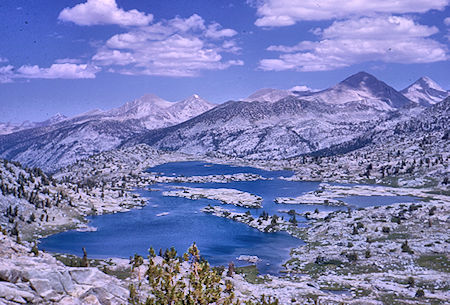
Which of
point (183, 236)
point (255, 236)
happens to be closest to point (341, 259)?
point (255, 236)

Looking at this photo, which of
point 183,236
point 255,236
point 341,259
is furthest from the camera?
point 183,236

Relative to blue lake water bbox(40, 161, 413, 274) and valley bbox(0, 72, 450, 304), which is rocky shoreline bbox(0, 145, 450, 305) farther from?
blue lake water bbox(40, 161, 413, 274)

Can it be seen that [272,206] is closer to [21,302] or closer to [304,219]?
[304,219]

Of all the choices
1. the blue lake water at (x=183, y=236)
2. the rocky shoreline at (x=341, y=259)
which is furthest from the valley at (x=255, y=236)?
the blue lake water at (x=183, y=236)

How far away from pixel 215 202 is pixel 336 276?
107740 mm

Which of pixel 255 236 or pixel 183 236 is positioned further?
pixel 183 236

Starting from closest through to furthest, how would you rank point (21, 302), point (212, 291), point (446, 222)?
point (212, 291), point (21, 302), point (446, 222)

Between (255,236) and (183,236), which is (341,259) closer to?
(255,236)

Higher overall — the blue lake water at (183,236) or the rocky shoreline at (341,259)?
the rocky shoreline at (341,259)

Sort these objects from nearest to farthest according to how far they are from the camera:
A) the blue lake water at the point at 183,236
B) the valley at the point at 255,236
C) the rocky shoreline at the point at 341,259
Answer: the rocky shoreline at the point at 341,259
the valley at the point at 255,236
the blue lake water at the point at 183,236

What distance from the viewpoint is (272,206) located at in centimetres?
15712

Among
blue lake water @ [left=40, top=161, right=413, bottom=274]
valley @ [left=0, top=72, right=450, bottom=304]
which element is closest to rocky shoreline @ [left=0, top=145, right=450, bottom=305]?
valley @ [left=0, top=72, right=450, bottom=304]

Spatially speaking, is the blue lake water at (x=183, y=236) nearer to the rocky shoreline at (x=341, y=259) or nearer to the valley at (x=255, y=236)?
the valley at (x=255, y=236)

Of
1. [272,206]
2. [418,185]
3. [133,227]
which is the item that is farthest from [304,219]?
[418,185]
